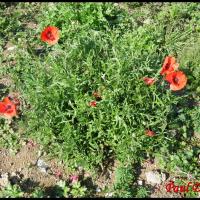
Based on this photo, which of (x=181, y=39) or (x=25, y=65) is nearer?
(x=25, y=65)

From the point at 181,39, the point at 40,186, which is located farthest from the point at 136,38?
the point at 40,186

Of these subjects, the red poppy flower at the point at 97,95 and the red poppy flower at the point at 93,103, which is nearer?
the red poppy flower at the point at 93,103

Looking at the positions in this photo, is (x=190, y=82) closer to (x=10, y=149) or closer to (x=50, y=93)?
(x=50, y=93)

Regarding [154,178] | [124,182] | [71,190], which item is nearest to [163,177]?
[154,178]

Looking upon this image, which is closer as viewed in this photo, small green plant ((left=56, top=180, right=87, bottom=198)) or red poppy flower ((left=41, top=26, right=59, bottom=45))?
small green plant ((left=56, top=180, right=87, bottom=198))

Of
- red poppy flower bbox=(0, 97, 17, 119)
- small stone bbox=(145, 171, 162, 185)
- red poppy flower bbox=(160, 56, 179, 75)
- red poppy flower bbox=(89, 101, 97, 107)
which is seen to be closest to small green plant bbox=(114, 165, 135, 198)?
small stone bbox=(145, 171, 162, 185)

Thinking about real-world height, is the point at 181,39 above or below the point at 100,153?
above

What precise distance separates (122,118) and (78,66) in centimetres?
65

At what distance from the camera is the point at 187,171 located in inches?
172

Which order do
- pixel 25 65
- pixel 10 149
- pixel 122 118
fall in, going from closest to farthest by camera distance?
pixel 122 118 < pixel 10 149 < pixel 25 65

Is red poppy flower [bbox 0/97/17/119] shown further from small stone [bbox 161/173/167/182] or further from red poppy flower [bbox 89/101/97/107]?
small stone [bbox 161/173/167/182]

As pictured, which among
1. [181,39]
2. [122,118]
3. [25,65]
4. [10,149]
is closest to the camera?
[122,118]

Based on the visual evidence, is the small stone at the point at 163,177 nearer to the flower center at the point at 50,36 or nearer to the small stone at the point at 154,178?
the small stone at the point at 154,178

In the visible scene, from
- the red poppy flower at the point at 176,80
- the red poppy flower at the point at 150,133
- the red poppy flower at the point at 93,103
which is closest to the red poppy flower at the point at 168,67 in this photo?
the red poppy flower at the point at 176,80
